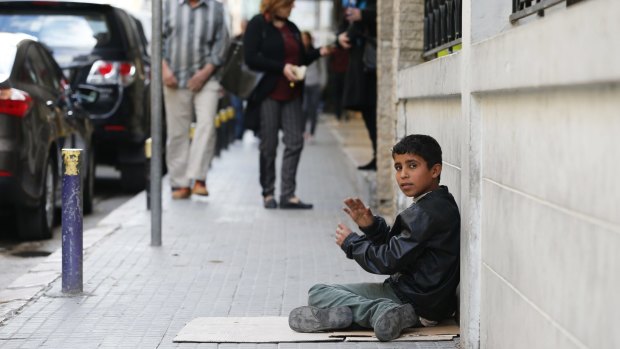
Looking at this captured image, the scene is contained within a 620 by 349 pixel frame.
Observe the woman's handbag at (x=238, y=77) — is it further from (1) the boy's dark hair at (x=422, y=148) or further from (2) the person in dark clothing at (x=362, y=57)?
(1) the boy's dark hair at (x=422, y=148)

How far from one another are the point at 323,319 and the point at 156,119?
3567mm

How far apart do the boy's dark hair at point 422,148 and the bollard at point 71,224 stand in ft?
7.01

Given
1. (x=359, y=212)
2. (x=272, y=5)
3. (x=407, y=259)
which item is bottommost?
(x=407, y=259)

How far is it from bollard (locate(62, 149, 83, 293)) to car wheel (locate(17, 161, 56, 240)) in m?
2.81

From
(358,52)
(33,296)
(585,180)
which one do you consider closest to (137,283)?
(33,296)

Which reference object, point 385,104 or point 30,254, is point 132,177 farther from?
point 30,254

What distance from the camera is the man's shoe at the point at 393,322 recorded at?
5.79 meters

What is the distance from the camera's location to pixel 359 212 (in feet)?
19.9

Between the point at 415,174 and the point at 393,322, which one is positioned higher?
the point at 415,174

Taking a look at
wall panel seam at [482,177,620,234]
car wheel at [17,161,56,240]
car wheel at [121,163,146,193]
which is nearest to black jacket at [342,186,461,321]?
wall panel seam at [482,177,620,234]

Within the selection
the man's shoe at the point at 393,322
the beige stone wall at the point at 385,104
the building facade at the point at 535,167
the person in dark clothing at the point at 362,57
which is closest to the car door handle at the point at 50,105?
the beige stone wall at the point at 385,104

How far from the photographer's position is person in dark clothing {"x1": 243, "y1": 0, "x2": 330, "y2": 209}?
464 inches

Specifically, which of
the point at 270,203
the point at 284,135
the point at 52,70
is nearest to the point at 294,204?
the point at 270,203

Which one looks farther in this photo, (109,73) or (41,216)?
(109,73)
